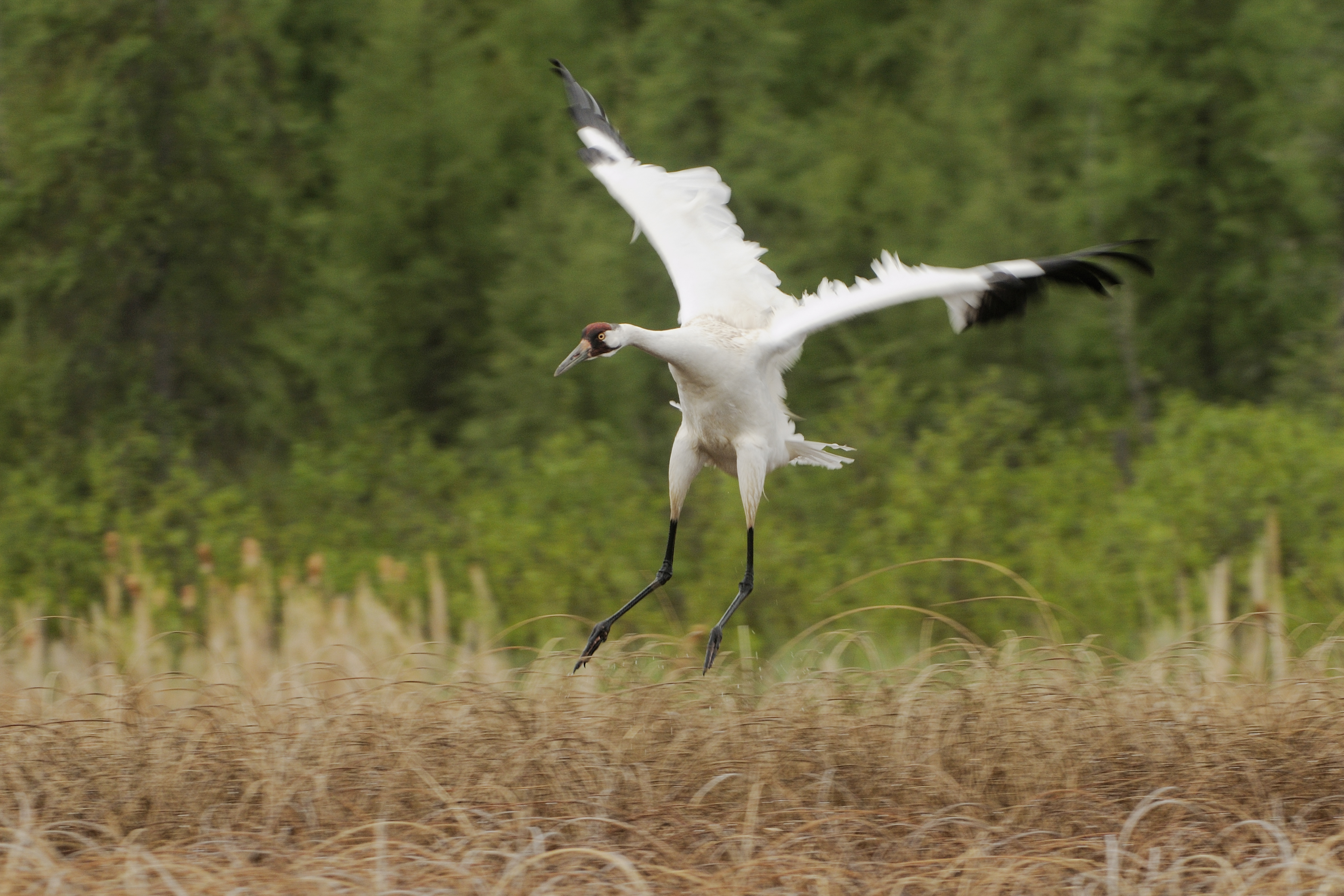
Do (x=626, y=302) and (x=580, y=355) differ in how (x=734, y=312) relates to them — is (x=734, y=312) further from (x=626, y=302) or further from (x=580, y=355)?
(x=626, y=302)

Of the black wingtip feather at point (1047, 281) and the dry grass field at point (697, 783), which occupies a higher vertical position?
the black wingtip feather at point (1047, 281)

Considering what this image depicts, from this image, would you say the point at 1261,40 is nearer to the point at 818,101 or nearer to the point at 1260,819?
the point at 818,101

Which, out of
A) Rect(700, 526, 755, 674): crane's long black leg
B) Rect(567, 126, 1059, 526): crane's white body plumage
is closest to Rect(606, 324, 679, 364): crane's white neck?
Rect(567, 126, 1059, 526): crane's white body plumage

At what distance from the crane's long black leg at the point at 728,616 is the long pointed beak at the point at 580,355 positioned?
108 cm

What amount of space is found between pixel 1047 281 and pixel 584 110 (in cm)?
320

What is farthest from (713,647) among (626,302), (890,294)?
(626,302)

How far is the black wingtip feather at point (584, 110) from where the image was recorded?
283 inches

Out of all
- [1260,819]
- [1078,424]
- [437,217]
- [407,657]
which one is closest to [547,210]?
[437,217]

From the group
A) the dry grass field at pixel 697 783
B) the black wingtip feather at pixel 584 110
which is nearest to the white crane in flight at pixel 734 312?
the black wingtip feather at pixel 584 110

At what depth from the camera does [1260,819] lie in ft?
14.2

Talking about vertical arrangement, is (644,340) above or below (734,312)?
below

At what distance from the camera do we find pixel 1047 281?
518 centimetres

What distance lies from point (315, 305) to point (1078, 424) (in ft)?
31.8

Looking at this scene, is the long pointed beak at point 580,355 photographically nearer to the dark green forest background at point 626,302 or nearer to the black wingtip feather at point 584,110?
the black wingtip feather at point 584,110
